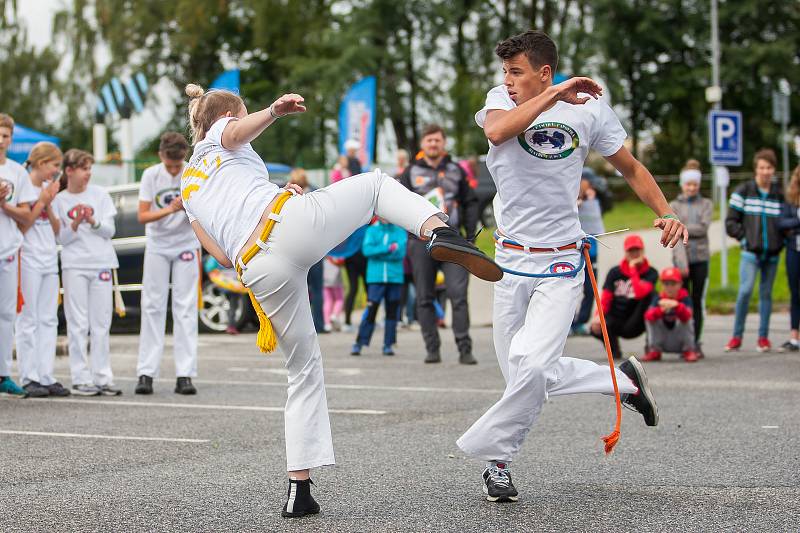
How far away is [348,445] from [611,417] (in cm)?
201

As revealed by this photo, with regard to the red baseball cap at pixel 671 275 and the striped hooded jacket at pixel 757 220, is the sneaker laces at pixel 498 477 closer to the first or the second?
the red baseball cap at pixel 671 275

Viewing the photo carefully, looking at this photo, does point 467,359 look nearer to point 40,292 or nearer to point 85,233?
point 85,233

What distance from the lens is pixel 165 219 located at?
33.3ft

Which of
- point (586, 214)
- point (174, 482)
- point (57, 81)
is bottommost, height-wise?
point (174, 482)

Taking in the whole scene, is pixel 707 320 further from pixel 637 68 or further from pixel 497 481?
pixel 637 68

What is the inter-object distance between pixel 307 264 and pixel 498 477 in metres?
1.29

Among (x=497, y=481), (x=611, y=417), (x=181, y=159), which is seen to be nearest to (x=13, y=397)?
(x=181, y=159)

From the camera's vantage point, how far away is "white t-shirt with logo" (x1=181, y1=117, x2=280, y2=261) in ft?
17.5

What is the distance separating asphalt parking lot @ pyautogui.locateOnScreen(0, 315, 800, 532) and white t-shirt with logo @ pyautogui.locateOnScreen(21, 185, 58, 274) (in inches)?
41.6

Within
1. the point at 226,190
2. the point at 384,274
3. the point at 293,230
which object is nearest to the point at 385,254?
the point at 384,274

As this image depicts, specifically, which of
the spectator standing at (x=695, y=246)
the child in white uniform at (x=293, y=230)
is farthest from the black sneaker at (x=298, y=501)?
the spectator standing at (x=695, y=246)

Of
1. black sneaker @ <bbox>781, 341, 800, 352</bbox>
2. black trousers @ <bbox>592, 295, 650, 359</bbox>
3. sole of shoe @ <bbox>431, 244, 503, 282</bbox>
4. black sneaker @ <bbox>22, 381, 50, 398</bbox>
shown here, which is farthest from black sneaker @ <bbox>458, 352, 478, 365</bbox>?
sole of shoe @ <bbox>431, 244, 503, 282</bbox>

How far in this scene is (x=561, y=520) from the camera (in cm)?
523

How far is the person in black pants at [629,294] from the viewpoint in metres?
12.7
